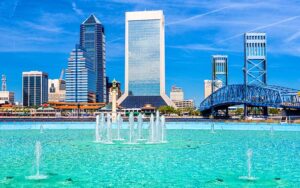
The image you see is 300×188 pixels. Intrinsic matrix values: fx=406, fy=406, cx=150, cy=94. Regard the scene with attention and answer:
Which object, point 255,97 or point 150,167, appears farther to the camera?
point 255,97

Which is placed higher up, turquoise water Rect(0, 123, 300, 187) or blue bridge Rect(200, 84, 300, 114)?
blue bridge Rect(200, 84, 300, 114)

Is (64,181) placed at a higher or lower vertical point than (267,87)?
lower

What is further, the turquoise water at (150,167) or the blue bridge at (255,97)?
the blue bridge at (255,97)

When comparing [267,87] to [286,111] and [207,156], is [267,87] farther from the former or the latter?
[207,156]

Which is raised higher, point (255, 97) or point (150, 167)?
point (255, 97)

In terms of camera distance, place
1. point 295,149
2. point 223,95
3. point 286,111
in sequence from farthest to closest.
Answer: point 223,95, point 286,111, point 295,149

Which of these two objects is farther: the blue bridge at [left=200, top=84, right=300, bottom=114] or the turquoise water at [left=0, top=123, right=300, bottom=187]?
the blue bridge at [left=200, top=84, right=300, bottom=114]

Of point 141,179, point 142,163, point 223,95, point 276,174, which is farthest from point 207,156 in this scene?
point 223,95

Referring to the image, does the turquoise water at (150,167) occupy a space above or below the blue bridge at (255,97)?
below

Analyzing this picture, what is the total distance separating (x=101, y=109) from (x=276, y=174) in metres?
170

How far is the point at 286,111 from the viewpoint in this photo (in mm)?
101500

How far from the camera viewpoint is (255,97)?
119 meters

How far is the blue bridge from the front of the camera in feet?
339

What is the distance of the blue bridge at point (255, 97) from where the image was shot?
103250mm
